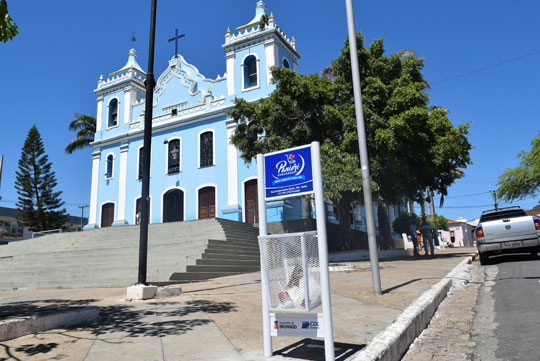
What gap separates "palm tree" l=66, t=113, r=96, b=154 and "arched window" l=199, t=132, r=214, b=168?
43.5 ft

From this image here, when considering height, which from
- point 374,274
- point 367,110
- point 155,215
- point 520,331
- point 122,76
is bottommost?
point 520,331

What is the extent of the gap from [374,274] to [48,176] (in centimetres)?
3680

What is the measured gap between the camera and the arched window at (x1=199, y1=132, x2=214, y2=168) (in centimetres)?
2473

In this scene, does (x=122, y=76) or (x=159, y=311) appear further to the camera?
(x=122, y=76)

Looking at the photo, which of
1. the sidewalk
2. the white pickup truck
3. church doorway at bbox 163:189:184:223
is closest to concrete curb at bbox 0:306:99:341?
the sidewalk

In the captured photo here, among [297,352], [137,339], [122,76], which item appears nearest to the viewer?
[297,352]

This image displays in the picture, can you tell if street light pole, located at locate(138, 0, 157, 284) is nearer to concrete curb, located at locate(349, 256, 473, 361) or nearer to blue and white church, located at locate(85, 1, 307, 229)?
concrete curb, located at locate(349, 256, 473, 361)

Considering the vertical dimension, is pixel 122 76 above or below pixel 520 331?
above

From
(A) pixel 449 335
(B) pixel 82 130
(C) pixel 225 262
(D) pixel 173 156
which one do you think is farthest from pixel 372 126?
(B) pixel 82 130

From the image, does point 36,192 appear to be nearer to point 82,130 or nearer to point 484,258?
point 82,130

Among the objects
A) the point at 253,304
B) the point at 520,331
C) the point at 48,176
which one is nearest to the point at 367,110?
the point at 253,304

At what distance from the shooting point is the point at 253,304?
6395 millimetres

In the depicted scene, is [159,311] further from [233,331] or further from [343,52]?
[343,52]

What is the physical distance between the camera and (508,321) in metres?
4.92
